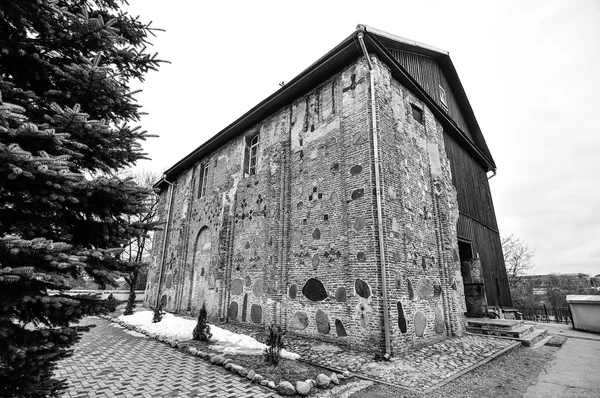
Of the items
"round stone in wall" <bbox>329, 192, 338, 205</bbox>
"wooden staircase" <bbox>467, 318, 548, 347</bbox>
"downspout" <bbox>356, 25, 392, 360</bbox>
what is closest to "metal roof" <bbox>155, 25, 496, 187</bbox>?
"downspout" <bbox>356, 25, 392, 360</bbox>

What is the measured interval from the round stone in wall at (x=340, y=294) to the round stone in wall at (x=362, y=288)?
1.28 feet

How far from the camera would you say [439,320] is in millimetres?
8211

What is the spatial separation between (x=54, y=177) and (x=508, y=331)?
11413mm

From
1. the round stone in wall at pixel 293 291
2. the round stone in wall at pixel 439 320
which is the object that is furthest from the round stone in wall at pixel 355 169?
the round stone in wall at pixel 439 320

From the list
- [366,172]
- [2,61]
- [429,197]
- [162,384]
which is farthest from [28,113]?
[429,197]

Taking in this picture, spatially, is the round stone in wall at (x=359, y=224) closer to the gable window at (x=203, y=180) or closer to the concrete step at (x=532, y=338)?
the concrete step at (x=532, y=338)

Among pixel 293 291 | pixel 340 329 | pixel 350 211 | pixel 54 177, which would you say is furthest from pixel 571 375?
pixel 54 177

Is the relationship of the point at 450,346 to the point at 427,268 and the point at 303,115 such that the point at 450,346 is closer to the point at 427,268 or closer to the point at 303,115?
the point at 427,268

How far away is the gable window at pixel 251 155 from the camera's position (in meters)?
11.8

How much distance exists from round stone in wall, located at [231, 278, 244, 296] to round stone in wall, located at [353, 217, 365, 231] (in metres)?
5.09

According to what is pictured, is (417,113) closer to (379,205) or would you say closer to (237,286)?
(379,205)

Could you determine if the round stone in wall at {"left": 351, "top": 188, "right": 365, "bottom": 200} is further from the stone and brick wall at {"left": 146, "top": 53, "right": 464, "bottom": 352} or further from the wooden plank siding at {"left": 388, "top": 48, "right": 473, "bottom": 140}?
the wooden plank siding at {"left": 388, "top": 48, "right": 473, "bottom": 140}

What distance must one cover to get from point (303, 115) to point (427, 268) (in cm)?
608

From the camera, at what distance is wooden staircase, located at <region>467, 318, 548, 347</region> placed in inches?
339
